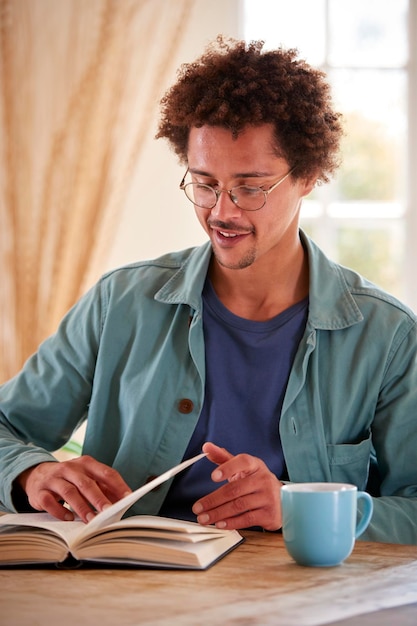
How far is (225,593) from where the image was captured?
1085mm

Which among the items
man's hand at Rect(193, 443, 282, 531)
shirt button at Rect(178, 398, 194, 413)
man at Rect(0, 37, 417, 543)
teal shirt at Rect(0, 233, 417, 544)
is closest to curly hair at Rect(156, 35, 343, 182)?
man at Rect(0, 37, 417, 543)

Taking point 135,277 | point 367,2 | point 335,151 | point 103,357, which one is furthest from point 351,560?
point 367,2

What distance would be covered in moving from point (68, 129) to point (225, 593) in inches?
92.4

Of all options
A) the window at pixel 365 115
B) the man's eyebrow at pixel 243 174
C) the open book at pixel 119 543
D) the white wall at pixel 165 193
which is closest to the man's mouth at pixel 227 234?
the man's eyebrow at pixel 243 174

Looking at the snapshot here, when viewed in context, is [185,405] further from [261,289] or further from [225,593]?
[225,593]

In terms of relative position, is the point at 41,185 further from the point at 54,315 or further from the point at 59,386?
the point at 59,386

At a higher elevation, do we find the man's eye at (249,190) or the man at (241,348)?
the man's eye at (249,190)

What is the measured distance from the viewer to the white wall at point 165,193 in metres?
3.18

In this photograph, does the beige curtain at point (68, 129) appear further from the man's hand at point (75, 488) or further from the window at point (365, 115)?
the man's hand at point (75, 488)

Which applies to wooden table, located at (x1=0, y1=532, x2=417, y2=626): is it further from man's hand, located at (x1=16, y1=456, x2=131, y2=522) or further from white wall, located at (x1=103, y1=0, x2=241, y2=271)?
white wall, located at (x1=103, y1=0, x2=241, y2=271)

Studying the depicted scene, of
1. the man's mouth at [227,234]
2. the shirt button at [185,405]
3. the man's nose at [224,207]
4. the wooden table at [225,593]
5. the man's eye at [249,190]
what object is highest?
the man's eye at [249,190]

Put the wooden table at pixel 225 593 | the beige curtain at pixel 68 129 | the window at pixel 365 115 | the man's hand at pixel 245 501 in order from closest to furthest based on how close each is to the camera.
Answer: the wooden table at pixel 225 593 → the man's hand at pixel 245 501 → the beige curtain at pixel 68 129 → the window at pixel 365 115

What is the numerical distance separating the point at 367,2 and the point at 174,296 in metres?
1.95

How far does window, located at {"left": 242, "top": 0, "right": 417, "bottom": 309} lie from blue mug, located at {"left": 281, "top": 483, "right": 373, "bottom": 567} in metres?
2.18
